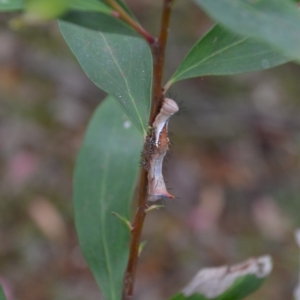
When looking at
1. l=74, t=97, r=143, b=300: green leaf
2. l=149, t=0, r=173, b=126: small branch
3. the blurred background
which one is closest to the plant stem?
l=149, t=0, r=173, b=126: small branch

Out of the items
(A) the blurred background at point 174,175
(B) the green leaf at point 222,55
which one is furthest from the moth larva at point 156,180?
(A) the blurred background at point 174,175

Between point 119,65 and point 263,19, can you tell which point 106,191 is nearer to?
point 119,65

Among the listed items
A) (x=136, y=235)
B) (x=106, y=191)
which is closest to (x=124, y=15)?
(x=136, y=235)

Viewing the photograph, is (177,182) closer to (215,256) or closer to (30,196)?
(215,256)

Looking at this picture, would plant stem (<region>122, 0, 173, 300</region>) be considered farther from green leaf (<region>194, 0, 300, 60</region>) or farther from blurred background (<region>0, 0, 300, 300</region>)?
blurred background (<region>0, 0, 300, 300</region>)

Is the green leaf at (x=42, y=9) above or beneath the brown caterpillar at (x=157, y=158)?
above

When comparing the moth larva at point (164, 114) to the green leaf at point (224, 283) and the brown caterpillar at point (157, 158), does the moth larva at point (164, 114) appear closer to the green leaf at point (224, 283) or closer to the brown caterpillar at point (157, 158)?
the brown caterpillar at point (157, 158)
